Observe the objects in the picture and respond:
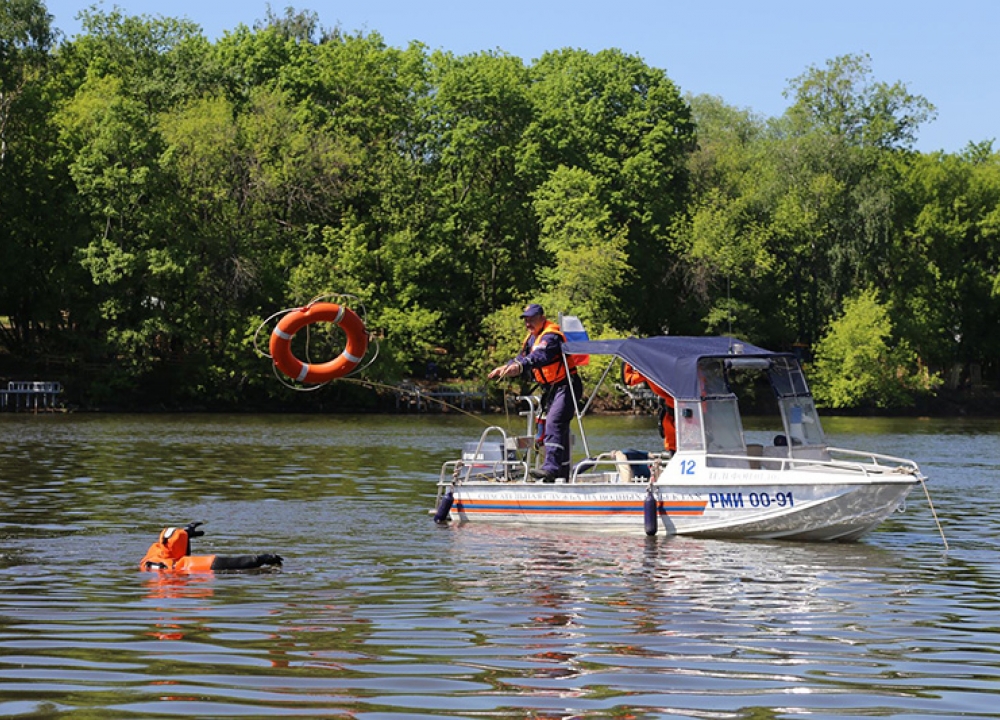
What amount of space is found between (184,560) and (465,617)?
444 centimetres

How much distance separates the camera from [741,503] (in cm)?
2128

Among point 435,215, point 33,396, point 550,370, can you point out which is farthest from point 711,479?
point 435,215

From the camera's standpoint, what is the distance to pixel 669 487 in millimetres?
21688

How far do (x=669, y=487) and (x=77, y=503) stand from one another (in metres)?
10.7

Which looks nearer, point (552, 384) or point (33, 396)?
point (552, 384)

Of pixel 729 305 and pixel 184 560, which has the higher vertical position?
pixel 729 305

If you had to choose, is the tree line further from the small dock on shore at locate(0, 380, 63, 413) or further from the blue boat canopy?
the blue boat canopy

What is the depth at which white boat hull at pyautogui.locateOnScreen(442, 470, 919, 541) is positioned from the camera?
20797 millimetres

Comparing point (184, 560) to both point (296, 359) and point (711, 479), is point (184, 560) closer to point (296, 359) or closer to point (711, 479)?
point (296, 359)

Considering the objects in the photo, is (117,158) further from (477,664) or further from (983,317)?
(477,664)

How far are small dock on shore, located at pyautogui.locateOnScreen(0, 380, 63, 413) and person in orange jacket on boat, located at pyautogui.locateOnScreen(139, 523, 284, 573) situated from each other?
50033 millimetres

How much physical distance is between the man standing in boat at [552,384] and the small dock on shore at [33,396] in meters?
46.7

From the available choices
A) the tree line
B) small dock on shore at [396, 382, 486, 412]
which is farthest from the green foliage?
small dock on shore at [396, 382, 486, 412]

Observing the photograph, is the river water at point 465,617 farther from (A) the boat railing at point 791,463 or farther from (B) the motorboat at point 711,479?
(A) the boat railing at point 791,463
